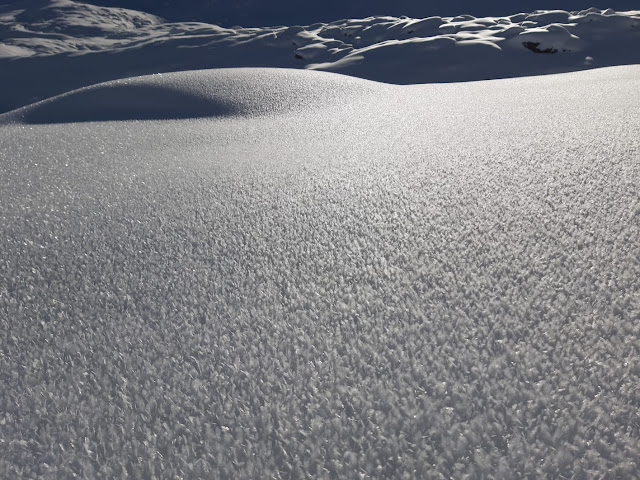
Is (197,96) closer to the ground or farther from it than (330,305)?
farther from it

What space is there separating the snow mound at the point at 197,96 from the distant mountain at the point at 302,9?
40103mm

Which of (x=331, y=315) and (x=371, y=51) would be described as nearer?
(x=331, y=315)

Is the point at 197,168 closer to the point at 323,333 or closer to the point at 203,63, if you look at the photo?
the point at 323,333

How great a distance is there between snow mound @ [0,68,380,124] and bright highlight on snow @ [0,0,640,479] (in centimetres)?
68

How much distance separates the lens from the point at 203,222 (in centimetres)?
75

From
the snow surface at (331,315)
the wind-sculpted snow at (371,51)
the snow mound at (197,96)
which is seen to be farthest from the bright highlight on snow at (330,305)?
the wind-sculpted snow at (371,51)

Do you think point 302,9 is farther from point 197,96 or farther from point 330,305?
point 330,305


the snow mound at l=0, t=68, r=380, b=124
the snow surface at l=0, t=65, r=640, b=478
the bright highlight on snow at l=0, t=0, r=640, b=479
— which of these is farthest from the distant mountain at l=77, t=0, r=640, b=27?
the snow surface at l=0, t=65, r=640, b=478

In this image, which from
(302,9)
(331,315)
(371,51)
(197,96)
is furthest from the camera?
(302,9)

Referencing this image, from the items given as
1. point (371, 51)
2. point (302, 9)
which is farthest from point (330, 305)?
point (302, 9)

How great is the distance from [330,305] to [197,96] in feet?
5.74

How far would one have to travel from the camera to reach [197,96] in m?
2.05

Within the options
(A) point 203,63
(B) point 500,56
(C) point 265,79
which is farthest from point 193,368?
(A) point 203,63

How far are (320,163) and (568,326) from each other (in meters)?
0.67
